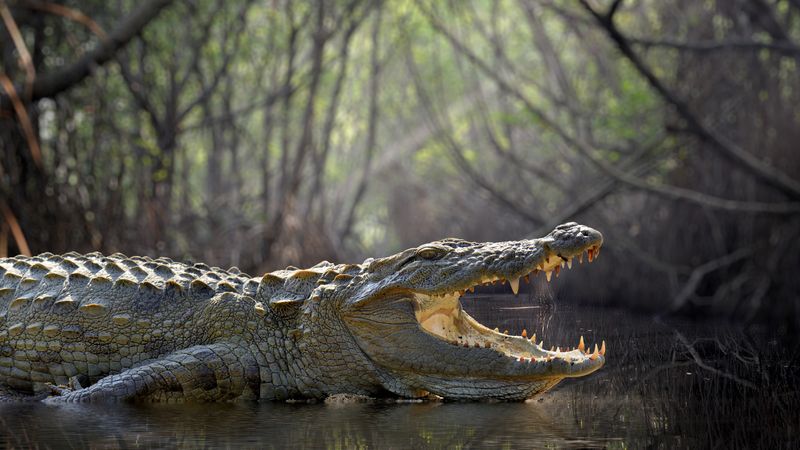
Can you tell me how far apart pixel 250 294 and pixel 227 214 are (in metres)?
8.06

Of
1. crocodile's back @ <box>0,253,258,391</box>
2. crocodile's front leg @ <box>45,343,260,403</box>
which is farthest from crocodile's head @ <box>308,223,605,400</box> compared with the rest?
crocodile's back @ <box>0,253,258,391</box>

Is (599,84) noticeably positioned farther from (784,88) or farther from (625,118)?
(784,88)

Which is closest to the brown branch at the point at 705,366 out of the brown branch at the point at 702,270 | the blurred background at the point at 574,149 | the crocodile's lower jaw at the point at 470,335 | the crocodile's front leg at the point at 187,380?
the crocodile's lower jaw at the point at 470,335

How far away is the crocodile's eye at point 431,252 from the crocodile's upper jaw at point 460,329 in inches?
0.5

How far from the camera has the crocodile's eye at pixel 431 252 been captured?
3736 mm

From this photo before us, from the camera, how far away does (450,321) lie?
3.88 metres

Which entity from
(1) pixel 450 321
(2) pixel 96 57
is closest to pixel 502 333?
(1) pixel 450 321

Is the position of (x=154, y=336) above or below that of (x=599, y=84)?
below

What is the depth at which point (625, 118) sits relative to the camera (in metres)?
11.3

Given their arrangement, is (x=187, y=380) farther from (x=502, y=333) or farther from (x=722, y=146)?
(x=722, y=146)

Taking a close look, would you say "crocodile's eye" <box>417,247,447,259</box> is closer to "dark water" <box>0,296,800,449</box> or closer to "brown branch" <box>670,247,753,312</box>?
"dark water" <box>0,296,800,449</box>

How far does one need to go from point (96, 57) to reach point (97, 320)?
226 inches

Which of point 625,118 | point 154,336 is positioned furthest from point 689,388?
point 625,118

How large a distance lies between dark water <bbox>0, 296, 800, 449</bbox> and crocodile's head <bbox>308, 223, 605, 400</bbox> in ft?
0.32
